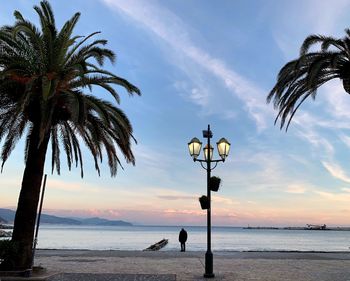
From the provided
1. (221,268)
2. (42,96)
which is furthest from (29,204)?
(221,268)

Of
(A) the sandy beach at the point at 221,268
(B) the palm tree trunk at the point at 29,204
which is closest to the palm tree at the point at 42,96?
(B) the palm tree trunk at the point at 29,204

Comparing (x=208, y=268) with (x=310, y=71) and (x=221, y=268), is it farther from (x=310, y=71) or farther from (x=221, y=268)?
(x=310, y=71)

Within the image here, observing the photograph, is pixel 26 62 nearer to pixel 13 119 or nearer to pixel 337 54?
pixel 13 119

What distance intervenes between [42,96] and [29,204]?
13.3 ft

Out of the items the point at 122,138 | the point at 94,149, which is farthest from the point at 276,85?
the point at 94,149

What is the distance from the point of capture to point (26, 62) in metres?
15.1

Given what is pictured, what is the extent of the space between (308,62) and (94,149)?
9377 millimetres

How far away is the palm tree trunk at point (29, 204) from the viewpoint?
14.8 m

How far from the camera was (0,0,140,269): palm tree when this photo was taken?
14562 mm

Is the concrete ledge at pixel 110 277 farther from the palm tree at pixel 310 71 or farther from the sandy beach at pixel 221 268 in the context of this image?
the palm tree at pixel 310 71

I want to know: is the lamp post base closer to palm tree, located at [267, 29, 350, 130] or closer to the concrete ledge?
the concrete ledge

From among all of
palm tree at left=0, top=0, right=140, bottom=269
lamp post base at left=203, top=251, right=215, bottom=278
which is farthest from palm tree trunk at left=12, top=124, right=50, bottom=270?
lamp post base at left=203, top=251, right=215, bottom=278

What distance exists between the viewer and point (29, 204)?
49.8 feet

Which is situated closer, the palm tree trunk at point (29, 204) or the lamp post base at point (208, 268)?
the lamp post base at point (208, 268)
